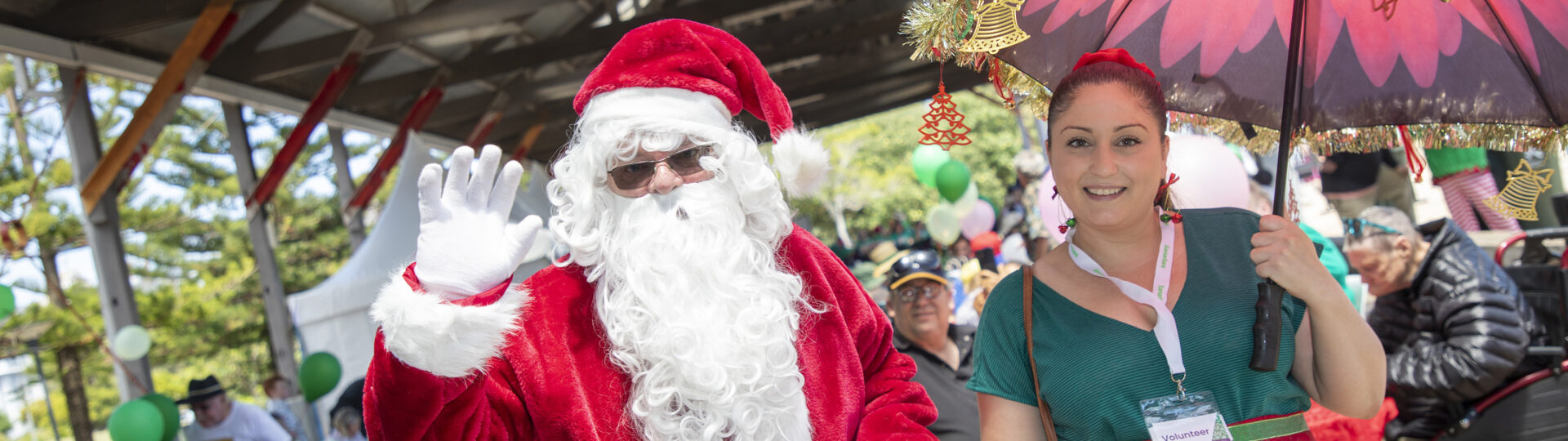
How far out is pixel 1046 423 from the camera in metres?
1.53

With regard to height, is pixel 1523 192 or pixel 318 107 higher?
pixel 318 107

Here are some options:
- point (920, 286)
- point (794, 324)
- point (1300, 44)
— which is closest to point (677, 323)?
point (794, 324)

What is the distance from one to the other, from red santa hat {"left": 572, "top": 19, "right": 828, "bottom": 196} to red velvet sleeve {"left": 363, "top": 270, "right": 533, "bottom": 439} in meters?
0.54

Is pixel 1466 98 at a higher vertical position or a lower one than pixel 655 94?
lower

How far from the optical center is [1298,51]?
5.22ft

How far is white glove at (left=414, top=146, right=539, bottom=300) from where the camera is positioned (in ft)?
4.82

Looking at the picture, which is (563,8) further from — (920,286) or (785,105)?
(785,105)

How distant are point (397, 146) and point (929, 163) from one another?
4687 mm

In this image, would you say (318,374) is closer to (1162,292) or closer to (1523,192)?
(1162,292)

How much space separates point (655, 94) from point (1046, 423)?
99 cm

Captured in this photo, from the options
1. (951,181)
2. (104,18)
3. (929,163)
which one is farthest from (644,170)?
(929,163)

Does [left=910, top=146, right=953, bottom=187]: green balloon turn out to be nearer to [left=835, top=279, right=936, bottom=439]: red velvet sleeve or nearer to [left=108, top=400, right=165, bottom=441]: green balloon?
[left=108, top=400, right=165, bottom=441]: green balloon

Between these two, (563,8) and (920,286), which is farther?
(563,8)

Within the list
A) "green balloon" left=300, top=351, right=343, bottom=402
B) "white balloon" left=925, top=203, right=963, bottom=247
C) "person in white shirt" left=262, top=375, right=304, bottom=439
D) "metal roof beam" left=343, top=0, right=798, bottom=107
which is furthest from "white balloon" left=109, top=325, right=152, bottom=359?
"white balloon" left=925, top=203, right=963, bottom=247
